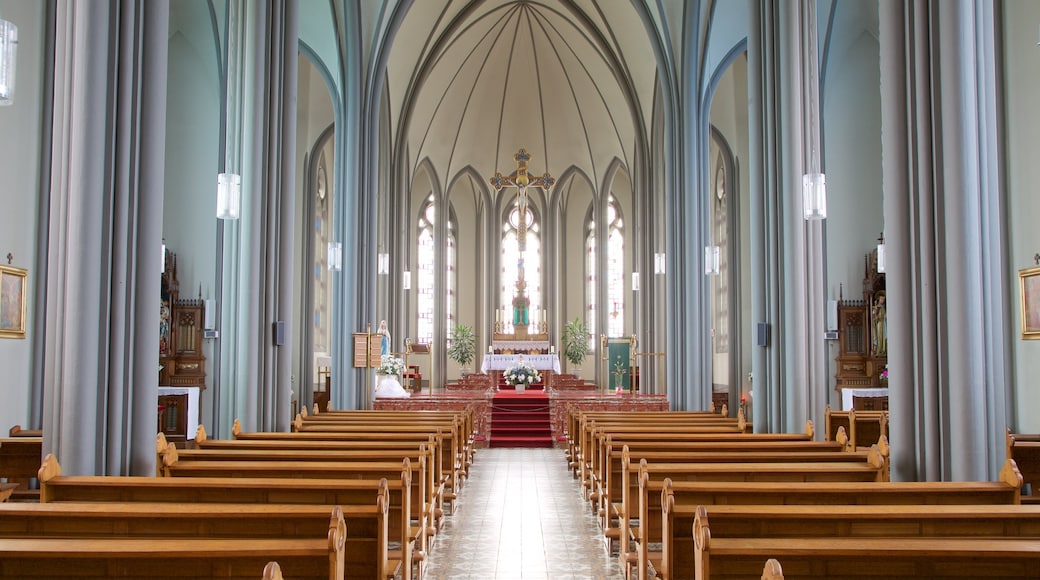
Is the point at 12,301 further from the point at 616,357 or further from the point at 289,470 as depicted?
the point at 616,357

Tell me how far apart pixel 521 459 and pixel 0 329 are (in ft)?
25.8

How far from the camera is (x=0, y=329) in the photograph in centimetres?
967

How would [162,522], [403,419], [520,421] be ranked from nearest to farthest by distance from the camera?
[162,522]
[403,419]
[520,421]

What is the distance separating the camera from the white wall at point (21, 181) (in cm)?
984

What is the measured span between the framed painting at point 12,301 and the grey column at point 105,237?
14.6ft

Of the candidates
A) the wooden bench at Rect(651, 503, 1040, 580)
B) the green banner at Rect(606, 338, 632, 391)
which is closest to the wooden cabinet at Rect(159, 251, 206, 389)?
the wooden bench at Rect(651, 503, 1040, 580)

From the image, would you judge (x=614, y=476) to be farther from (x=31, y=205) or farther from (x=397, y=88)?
(x=397, y=88)

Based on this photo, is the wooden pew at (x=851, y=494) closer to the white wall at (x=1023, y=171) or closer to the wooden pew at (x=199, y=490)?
the wooden pew at (x=199, y=490)

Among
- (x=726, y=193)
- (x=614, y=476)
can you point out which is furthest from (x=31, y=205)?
(x=726, y=193)

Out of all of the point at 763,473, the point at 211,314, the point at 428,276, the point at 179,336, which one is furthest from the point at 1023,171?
the point at 428,276

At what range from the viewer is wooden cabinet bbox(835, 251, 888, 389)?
15.5 m

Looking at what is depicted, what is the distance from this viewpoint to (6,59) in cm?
476

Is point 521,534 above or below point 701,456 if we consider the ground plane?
below

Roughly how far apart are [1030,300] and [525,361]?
14691 millimetres
